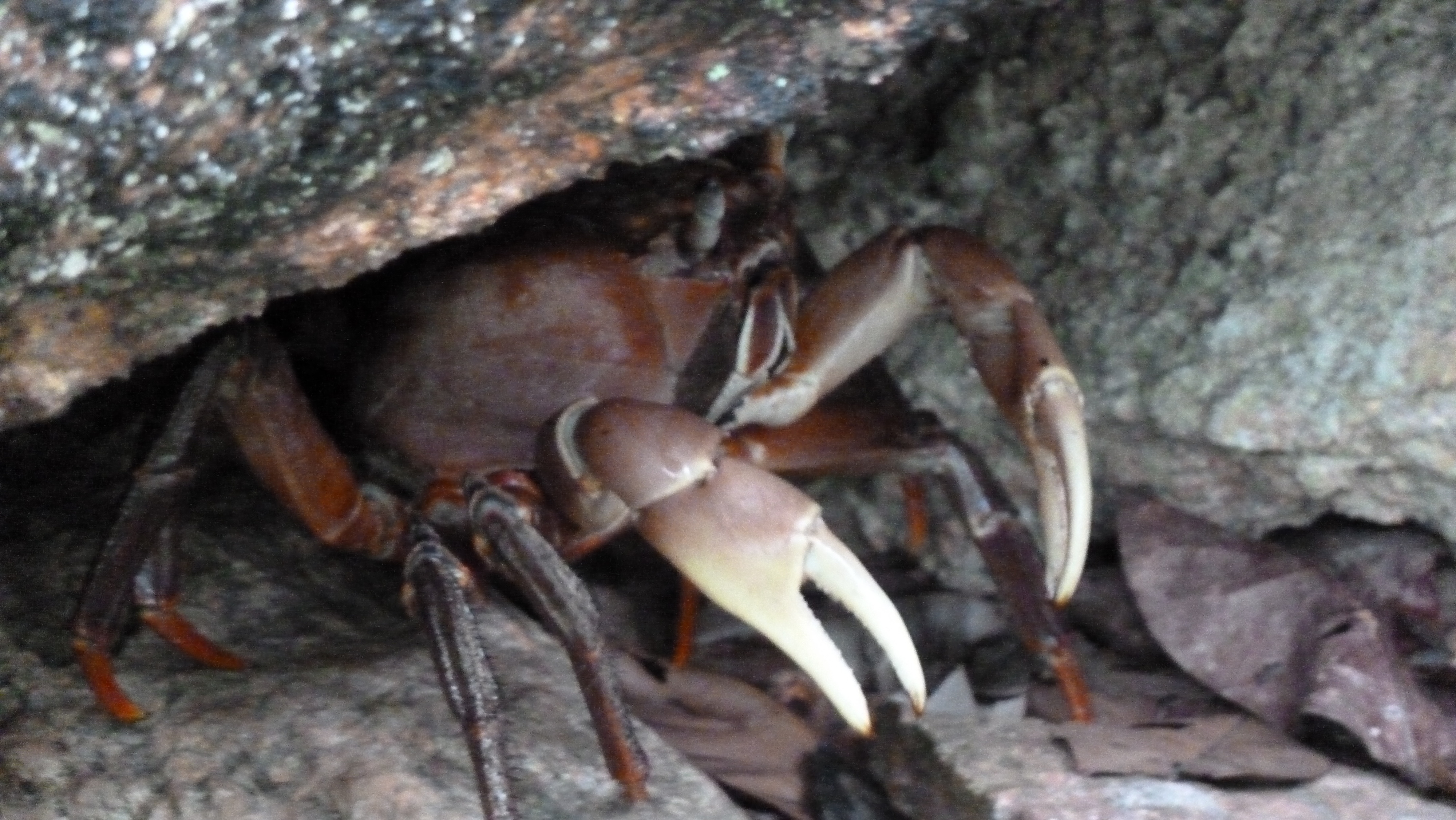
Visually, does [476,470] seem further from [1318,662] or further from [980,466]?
[1318,662]

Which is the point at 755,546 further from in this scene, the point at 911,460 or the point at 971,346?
the point at 911,460

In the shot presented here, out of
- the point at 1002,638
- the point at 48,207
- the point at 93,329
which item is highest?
the point at 48,207

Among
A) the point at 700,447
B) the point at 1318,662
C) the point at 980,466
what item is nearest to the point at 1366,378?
the point at 1318,662

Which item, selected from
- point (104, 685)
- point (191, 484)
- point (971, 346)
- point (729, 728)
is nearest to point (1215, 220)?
point (971, 346)

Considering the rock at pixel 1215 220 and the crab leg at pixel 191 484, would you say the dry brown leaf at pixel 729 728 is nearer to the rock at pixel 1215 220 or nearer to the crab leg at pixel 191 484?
the crab leg at pixel 191 484

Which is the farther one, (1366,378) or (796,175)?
(796,175)

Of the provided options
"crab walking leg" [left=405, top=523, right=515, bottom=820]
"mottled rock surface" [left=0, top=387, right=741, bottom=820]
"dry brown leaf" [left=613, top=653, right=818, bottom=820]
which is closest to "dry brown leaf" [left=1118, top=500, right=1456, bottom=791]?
"dry brown leaf" [left=613, top=653, right=818, bottom=820]

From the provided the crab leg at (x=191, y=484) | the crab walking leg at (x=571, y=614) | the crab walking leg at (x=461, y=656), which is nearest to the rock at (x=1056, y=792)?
the crab walking leg at (x=571, y=614)

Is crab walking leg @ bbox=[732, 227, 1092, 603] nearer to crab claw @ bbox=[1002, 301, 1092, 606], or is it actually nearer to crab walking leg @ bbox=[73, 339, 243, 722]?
crab claw @ bbox=[1002, 301, 1092, 606]
